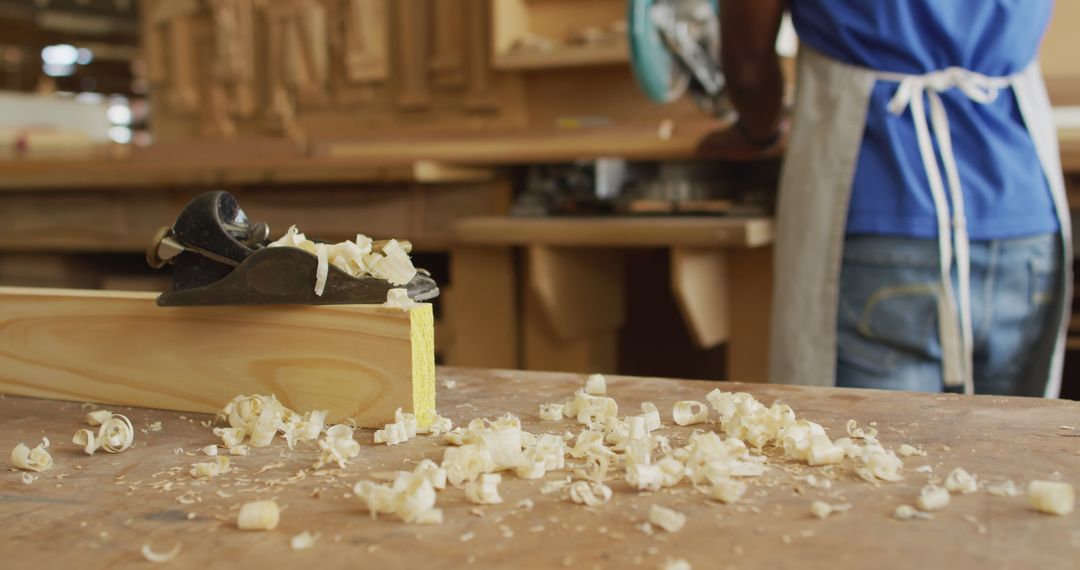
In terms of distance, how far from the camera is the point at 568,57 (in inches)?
109

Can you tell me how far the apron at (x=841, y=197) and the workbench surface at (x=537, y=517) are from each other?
1.75ft

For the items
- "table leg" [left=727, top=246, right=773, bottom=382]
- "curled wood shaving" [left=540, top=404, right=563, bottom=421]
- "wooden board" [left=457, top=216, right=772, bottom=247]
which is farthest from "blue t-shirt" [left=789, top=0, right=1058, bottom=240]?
"curled wood shaving" [left=540, top=404, right=563, bottom=421]

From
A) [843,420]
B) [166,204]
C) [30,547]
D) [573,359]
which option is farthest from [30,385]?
[166,204]

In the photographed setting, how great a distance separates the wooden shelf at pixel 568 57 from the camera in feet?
8.87

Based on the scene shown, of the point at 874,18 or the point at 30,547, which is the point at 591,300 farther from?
the point at 30,547

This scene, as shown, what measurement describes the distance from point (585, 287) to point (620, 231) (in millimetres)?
267

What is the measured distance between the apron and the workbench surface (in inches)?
21.0

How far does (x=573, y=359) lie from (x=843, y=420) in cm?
130

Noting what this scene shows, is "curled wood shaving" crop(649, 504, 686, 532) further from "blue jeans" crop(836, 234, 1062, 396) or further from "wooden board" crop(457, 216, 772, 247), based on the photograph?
"wooden board" crop(457, 216, 772, 247)

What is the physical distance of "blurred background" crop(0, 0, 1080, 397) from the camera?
2.01m

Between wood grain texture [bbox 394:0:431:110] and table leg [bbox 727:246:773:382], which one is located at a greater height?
wood grain texture [bbox 394:0:431:110]

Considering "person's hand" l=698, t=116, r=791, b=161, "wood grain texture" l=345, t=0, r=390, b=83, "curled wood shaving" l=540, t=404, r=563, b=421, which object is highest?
"wood grain texture" l=345, t=0, r=390, b=83

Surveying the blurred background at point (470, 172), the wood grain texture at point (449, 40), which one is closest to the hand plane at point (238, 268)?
the blurred background at point (470, 172)

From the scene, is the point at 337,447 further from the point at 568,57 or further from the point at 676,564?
the point at 568,57
